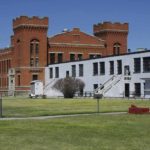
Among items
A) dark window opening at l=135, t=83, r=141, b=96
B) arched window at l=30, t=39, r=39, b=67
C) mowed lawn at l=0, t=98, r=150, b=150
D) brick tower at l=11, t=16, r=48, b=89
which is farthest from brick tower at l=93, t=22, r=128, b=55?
mowed lawn at l=0, t=98, r=150, b=150

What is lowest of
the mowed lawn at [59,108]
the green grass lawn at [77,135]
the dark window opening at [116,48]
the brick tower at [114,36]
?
the green grass lawn at [77,135]

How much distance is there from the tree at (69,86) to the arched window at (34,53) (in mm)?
15487

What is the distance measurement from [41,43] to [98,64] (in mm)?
19224

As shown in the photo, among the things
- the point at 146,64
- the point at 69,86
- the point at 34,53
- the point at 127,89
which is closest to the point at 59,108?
the point at 146,64

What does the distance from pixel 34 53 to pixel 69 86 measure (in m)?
21.0

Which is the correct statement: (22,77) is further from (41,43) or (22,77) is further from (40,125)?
(40,125)

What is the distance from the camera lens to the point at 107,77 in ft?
251

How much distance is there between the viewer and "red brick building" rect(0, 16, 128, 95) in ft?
306

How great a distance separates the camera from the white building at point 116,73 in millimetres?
68375

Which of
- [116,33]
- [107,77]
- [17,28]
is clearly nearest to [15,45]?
[17,28]

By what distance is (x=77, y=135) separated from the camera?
18.0 meters

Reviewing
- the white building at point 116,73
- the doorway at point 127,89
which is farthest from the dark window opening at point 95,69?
the doorway at point 127,89

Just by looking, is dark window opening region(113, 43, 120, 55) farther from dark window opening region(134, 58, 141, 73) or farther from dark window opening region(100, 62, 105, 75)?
dark window opening region(134, 58, 141, 73)

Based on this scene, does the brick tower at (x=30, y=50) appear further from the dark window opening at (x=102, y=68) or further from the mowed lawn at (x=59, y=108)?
the mowed lawn at (x=59, y=108)
